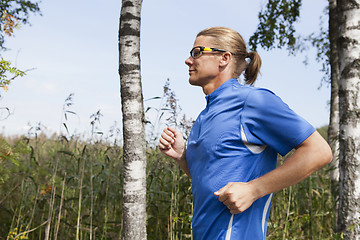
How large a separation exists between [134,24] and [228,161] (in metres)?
2.08

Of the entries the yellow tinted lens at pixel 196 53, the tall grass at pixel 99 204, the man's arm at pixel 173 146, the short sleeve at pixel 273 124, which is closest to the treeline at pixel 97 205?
the tall grass at pixel 99 204

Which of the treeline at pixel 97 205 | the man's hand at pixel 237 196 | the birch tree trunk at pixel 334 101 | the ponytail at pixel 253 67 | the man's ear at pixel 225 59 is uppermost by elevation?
the birch tree trunk at pixel 334 101

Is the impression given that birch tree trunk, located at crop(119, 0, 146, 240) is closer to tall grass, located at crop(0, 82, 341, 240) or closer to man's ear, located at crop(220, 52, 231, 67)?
tall grass, located at crop(0, 82, 341, 240)

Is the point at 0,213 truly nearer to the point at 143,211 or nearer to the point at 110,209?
the point at 110,209

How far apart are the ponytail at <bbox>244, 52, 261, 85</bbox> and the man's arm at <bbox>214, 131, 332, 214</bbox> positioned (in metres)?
0.76

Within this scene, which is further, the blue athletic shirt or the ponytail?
the ponytail

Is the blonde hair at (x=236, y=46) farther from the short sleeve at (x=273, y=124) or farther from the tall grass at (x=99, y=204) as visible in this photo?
the tall grass at (x=99, y=204)

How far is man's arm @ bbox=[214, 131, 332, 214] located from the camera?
176 cm

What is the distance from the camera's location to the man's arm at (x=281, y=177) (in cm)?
176

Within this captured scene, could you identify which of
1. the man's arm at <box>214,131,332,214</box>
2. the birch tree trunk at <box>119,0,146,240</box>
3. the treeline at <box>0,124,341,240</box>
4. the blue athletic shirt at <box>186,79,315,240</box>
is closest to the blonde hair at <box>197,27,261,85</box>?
the blue athletic shirt at <box>186,79,315,240</box>

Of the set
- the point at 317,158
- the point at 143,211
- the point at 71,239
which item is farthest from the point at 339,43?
the point at 71,239

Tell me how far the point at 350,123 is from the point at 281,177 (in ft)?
10.1

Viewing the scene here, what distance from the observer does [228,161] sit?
189 cm

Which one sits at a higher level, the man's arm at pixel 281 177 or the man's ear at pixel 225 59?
the man's ear at pixel 225 59
